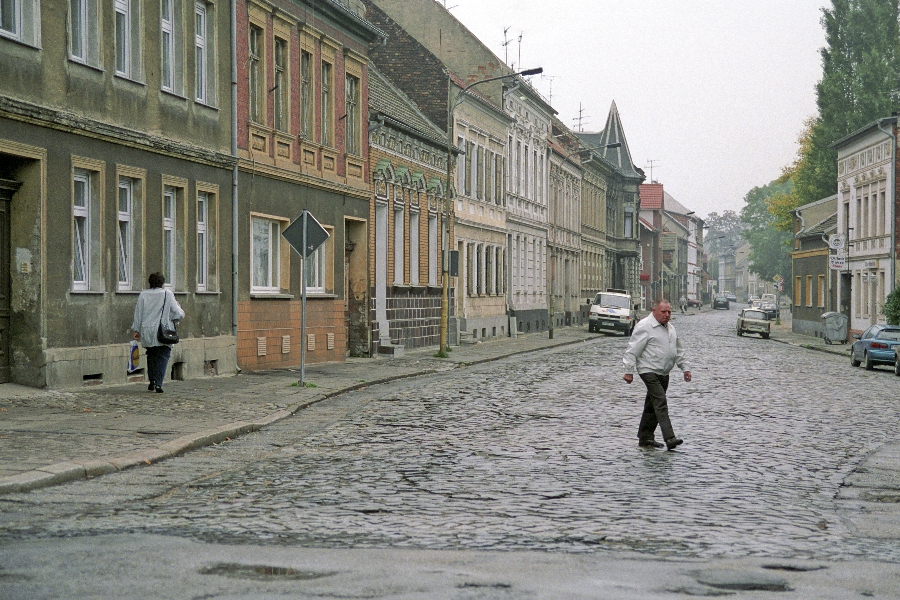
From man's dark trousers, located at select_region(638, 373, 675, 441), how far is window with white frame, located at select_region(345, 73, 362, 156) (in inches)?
742

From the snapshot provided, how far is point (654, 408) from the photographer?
13.8 metres

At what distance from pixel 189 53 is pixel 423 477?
1380cm

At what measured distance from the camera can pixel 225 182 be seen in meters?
24.4

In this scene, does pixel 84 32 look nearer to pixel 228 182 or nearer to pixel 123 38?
pixel 123 38

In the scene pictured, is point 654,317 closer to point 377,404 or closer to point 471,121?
point 377,404

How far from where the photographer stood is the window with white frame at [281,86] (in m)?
27.1

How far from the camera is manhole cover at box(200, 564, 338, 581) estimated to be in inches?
263

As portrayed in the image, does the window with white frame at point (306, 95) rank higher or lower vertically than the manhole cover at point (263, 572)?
higher

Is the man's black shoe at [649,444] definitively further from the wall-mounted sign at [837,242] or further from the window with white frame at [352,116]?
the wall-mounted sign at [837,242]

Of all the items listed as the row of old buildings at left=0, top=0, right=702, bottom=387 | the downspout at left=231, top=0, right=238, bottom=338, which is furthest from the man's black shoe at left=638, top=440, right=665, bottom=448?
the downspout at left=231, top=0, right=238, bottom=338

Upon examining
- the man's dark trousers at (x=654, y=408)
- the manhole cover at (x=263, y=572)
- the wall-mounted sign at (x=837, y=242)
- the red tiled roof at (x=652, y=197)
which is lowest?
the manhole cover at (x=263, y=572)

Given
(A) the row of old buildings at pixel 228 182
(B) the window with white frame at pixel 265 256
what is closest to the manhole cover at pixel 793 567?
(A) the row of old buildings at pixel 228 182

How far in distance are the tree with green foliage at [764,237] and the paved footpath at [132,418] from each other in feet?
345

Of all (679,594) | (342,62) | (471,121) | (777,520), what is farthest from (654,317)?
(471,121)
